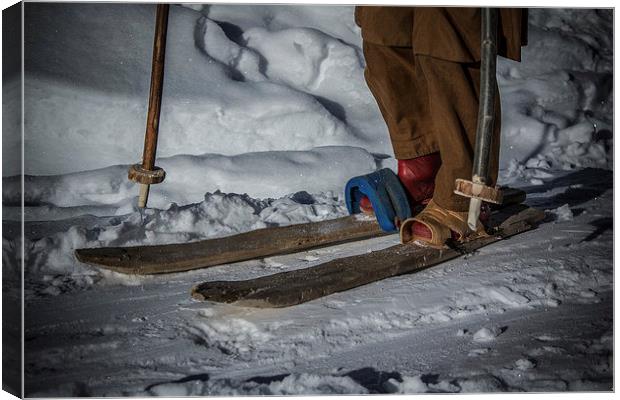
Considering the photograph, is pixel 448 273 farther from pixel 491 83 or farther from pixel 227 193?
pixel 227 193

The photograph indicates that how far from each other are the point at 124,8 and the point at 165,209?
→ 528 millimetres

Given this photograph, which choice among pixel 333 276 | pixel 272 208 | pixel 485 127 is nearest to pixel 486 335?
pixel 333 276

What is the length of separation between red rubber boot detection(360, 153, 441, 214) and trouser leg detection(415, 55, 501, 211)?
157 millimetres

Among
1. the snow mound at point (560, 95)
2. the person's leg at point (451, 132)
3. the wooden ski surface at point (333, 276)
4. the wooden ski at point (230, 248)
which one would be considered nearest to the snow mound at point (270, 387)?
the wooden ski surface at point (333, 276)

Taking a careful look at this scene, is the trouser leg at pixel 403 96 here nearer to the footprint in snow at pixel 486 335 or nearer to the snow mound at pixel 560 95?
the snow mound at pixel 560 95

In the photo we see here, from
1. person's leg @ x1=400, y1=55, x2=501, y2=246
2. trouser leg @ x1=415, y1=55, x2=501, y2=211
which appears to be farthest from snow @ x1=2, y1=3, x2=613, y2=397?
trouser leg @ x1=415, y1=55, x2=501, y2=211

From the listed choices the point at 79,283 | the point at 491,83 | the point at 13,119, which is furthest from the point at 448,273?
the point at 13,119

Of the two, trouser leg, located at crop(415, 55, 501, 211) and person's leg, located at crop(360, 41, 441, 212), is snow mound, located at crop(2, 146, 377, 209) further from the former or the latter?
trouser leg, located at crop(415, 55, 501, 211)

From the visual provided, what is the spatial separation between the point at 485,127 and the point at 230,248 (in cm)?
63

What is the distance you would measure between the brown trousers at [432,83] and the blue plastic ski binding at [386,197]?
70mm

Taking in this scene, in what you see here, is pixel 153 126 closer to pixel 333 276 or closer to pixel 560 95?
pixel 333 276

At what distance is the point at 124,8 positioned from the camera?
2045 millimetres

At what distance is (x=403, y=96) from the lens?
87.3 inches

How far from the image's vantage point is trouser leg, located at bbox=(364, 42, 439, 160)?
2205 millimetres
